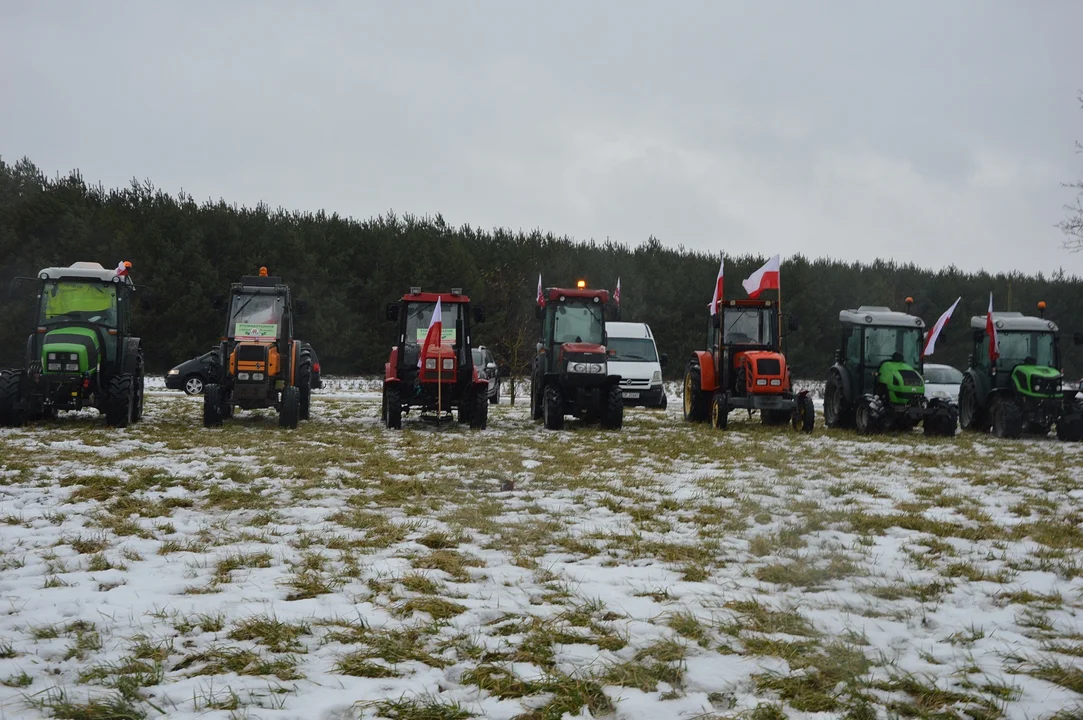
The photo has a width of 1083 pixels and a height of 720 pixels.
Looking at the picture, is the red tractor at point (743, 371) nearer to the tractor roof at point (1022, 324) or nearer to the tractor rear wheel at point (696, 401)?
the tractor rear wheel at point (696, 401)

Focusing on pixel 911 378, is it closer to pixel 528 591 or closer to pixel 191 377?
pixel 528 591

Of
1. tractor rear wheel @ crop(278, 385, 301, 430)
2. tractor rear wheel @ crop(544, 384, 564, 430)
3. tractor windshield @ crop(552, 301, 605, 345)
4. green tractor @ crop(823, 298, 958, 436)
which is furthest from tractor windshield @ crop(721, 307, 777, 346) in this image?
tractor rear wheel @ crop(278, 385, 301, 430)

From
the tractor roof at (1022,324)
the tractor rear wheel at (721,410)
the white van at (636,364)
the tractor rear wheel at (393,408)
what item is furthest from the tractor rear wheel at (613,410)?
the tractor roof at (1022,324)

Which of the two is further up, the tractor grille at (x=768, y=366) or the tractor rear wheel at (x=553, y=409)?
the tractor grille at (x=768, y=366)

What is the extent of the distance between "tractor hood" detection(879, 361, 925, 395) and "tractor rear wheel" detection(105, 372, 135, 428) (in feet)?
38.4

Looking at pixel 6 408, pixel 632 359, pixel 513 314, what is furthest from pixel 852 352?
pixel 513 314

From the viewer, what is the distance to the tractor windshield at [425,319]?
1493 cm

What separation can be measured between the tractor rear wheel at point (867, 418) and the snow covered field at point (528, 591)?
4.61 metres

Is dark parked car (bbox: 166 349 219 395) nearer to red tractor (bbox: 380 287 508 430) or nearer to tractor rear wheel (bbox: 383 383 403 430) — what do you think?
red tractor (bbox: 380 287 508 430)

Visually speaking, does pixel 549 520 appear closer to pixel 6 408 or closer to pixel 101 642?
pixel 101 642

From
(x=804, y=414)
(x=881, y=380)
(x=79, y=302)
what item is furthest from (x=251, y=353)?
(x=881, y=380)

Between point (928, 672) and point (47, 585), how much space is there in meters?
4.23

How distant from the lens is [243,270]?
3328cm

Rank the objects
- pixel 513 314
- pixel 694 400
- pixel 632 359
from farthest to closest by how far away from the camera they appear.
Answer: pixel 513 314 → pixel 632 359 → pixel 694 400
